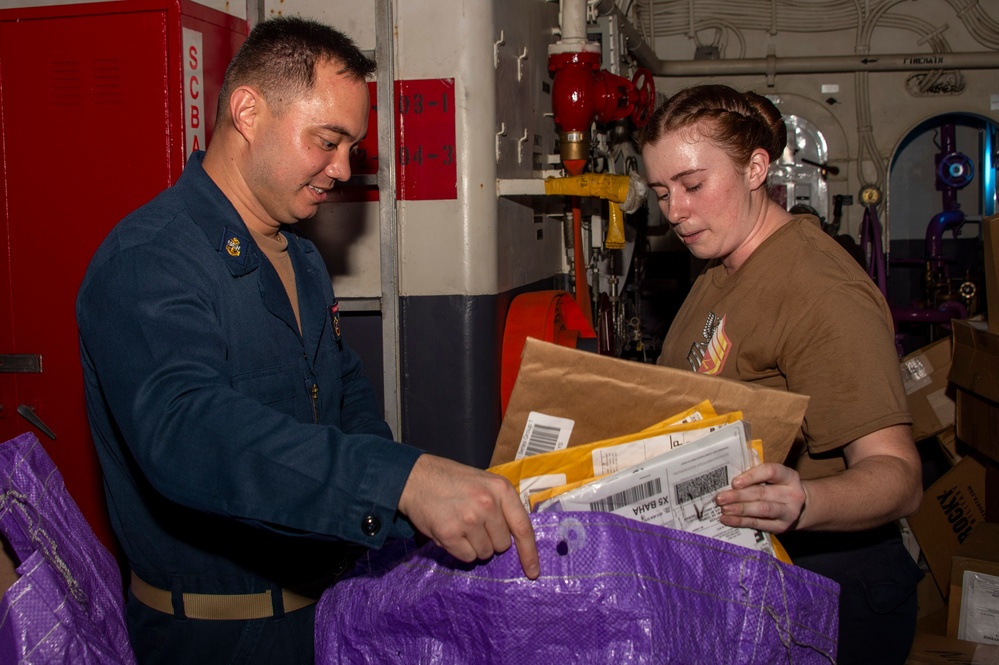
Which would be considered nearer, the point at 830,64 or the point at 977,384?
the point at 977,384

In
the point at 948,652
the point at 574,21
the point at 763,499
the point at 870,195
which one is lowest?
the point at 948,652

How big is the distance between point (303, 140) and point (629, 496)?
0.94 m

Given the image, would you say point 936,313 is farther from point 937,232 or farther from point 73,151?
point 73,151

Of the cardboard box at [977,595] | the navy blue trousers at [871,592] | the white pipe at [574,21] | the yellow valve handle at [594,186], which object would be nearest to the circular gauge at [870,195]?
the white pipe at [574,21]

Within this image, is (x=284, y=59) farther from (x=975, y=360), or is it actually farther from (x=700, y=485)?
(x=975, y=360)

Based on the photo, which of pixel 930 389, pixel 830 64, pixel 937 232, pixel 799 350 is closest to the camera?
pixel 799 350

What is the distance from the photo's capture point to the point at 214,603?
1585mm

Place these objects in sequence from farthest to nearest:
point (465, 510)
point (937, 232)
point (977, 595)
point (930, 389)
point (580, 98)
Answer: point (937, 232) < point (930, 389) < point (580, 98) < point (977, 595) < point (465, 510)

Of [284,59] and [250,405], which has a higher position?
[284,59]

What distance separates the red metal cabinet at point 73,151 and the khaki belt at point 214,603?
119cm

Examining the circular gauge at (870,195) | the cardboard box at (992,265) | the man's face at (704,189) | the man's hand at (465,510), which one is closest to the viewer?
the man's hand at (465,510)

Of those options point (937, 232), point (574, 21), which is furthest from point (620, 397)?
point (937, 232)

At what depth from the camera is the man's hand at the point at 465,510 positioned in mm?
1090

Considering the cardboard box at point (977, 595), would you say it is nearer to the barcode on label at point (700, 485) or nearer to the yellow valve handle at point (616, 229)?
the yellow valve handle at point (616, 229)
